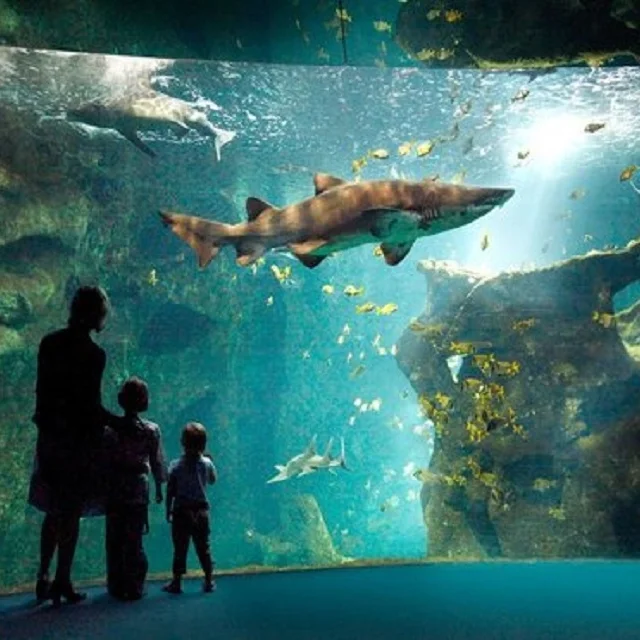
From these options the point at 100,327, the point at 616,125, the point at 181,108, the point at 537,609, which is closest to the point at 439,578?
the point at 537,609

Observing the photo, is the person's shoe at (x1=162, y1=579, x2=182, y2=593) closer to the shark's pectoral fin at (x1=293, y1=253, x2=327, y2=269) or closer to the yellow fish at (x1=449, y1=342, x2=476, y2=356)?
the shark's pectoral fin at (x1=293, y1=253, x2=327, y2=269)

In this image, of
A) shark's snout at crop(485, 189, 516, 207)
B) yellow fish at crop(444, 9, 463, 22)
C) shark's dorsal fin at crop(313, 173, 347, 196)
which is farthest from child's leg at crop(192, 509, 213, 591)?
yellow fish at crop(444, 9, 463, 22)

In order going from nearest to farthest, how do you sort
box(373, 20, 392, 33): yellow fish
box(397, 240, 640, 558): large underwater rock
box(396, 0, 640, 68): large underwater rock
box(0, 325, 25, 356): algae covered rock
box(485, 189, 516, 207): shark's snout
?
box(485, 189, 516, 207): shark's snout, box(396, 0, 640, 68): large underwater rock, box(373, 20, 392, 33): yellow fish, box(397, 240, 640, 558): large underwater rock, box(0, 325, 25, 356): algae covered rock

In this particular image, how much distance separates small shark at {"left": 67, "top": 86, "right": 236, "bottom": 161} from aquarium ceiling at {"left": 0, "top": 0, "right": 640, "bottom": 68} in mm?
3159

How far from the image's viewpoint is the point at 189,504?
191 inches

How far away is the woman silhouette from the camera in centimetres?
417

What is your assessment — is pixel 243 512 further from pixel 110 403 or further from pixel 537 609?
pixel 537 609

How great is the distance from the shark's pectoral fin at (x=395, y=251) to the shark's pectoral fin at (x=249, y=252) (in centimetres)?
88

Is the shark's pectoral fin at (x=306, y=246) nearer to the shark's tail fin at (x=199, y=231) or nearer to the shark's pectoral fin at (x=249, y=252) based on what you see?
the shark's pectoral fin at (x=249, y=252)

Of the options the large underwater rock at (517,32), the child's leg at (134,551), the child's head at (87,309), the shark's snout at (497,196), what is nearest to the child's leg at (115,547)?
the child's leg at (134,551)

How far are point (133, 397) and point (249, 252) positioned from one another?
1.35 metres

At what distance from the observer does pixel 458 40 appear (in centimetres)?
736

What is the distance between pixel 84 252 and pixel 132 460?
13992 millimetres

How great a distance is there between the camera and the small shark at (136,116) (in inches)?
426
